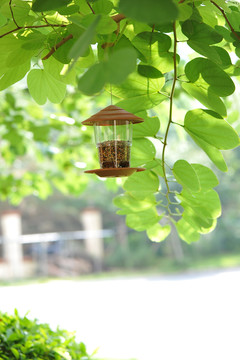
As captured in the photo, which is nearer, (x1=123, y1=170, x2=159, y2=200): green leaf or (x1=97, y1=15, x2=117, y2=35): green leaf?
(x1=97, y1=15, x2=117, y2=35): green leaf

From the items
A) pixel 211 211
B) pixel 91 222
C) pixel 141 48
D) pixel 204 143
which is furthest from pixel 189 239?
pixel 91 222

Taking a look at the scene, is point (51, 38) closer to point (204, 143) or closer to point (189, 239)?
point (204, 143)

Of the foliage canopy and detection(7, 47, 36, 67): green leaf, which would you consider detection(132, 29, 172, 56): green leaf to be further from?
detection(7, 47, 36, 67): green leaf

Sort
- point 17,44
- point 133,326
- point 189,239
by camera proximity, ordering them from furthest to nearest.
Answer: point 133,326
point 189,239
point 17,44

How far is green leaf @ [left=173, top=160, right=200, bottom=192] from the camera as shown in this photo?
2.02 ft

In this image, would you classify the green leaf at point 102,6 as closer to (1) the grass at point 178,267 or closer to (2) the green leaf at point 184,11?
(2) the green leaf at point 184,11

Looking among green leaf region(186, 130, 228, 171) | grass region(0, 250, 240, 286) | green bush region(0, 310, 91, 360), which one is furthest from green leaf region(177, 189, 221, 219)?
grass region(0, 250, 240, 286)

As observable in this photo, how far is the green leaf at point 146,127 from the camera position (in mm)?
702

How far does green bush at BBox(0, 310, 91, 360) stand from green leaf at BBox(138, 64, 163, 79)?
37.1 inches

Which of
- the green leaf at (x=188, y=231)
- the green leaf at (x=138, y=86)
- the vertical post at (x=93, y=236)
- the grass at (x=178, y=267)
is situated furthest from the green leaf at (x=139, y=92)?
the vertical post at (x=93, y=236)

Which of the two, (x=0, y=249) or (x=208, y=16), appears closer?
(x=208, y=16)

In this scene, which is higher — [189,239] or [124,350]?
[124,350]

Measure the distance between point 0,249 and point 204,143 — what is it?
41.8 feet

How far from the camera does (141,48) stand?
1.98ft
